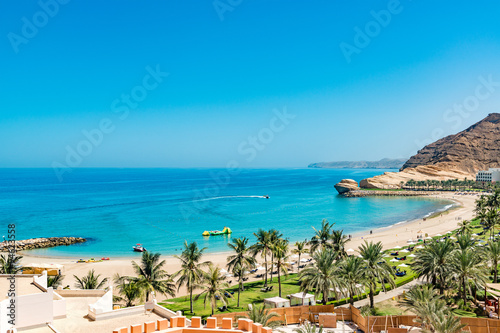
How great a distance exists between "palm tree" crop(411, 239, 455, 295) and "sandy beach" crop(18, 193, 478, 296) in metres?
20.3

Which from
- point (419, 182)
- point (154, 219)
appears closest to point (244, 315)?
point (154, 219)

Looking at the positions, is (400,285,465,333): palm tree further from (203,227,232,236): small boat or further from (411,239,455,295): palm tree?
(203,227,232,236): small boat

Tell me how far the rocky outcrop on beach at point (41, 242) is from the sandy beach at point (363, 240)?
7040mm

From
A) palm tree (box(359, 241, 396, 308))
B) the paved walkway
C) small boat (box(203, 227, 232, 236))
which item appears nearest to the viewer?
palm tree (box(359, 241, 396, 308))

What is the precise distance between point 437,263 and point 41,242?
68.2 m

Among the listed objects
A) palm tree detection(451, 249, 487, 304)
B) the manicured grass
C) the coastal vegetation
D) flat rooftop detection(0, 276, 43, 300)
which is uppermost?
flat rooftop detection(0, 276, 43, 300)

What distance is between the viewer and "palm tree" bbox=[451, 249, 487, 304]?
27.0 metres

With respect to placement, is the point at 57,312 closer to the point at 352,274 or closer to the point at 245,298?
the point at 245,298

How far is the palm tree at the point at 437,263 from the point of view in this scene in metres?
29.2

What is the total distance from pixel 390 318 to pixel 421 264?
8.27 m

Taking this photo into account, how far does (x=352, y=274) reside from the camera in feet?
93.7

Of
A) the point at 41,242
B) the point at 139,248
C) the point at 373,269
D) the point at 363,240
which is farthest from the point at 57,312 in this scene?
the point at 41,242

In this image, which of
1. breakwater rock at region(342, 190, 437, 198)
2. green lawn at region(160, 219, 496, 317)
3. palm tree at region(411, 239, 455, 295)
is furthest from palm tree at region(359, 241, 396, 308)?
breakwater rock at region(342, 190, 437, 198)

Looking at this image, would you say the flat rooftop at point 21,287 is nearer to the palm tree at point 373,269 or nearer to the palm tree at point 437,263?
the palm tree at point 373,269
